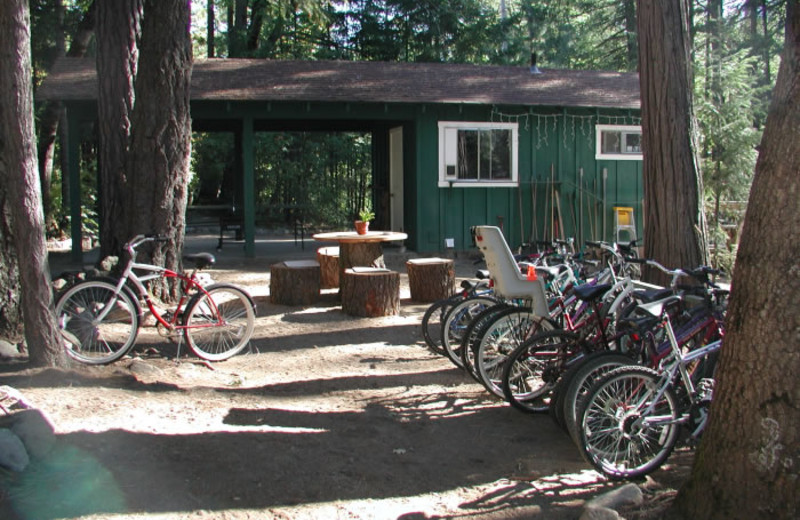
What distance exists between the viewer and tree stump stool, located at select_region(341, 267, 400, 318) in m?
8.65

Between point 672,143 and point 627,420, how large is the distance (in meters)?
3.96

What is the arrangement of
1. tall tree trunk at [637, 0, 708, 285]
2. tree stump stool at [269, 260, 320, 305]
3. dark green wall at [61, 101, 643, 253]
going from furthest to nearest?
dark green wall at [61, 101, 643, 253] < tree stump stool at [269, 260, 320, 305] < tall tree trunk at [637, 0, 708, 285]

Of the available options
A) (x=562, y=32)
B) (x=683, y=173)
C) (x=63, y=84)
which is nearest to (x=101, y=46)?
(x=63, y=84)

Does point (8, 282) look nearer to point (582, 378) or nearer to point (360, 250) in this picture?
point (360, 250)

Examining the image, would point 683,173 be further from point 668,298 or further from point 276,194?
point 276,194

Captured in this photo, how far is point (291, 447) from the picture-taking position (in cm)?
446

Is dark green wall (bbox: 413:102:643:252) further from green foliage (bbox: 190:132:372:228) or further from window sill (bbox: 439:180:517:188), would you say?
green foliage (bbox: 190:132:372:228)

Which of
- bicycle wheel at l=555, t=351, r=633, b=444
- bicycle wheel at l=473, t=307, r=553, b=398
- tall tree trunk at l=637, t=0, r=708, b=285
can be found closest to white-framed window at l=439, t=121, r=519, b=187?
tall tree trunk at l=637, t=0, r=708, b=285

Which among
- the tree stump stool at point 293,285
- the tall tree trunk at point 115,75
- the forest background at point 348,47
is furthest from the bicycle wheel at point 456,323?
the forest background at point 348,47

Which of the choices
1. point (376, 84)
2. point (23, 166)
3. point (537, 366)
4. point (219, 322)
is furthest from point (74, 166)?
point (537, 366)

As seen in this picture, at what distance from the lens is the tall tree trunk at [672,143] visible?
7.03 meters

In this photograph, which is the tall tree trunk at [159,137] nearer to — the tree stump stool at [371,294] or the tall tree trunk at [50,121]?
the tree stump stool at [371,294]

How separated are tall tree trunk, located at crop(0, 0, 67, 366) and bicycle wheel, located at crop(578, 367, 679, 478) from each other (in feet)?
12.6

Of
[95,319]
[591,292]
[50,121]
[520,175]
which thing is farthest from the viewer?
[50,121]
